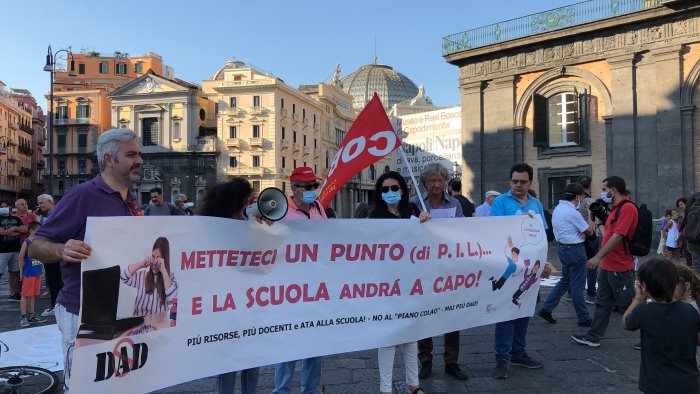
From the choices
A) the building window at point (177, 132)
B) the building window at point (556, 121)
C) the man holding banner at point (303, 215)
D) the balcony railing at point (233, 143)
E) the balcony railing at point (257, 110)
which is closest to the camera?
the man holding banner at point (303, 215)

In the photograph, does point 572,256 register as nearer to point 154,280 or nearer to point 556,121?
point 154,280

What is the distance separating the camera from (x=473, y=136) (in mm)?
22828

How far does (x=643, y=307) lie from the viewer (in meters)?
3.38

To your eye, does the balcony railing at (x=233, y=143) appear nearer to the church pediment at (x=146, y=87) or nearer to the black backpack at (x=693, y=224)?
the church pediment at (x=146, y=87)

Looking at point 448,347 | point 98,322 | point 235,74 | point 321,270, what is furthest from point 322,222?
point 235,74

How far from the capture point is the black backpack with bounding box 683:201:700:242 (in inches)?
254

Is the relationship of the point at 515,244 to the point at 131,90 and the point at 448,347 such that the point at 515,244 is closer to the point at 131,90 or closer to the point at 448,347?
the point at 448,347

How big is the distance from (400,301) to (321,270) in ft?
2.46

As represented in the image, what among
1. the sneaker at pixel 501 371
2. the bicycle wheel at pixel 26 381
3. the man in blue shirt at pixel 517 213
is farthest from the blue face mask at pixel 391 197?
the bicycle wheel at pixel 26 381

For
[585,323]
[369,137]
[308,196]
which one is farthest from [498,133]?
[308,196]

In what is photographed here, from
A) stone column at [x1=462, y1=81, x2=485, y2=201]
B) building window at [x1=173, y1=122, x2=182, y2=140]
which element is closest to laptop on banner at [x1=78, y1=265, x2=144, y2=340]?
stone column at [x1=462, y1=81, x2=485, y2=201]

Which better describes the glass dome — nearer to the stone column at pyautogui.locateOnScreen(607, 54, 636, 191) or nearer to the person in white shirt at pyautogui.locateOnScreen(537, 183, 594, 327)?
the stone column at pyautogui.locateOnScreen(607, 54, 636, 191)

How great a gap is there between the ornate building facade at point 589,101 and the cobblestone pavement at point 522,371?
13836mm

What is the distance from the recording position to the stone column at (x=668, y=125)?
58.5 feet
